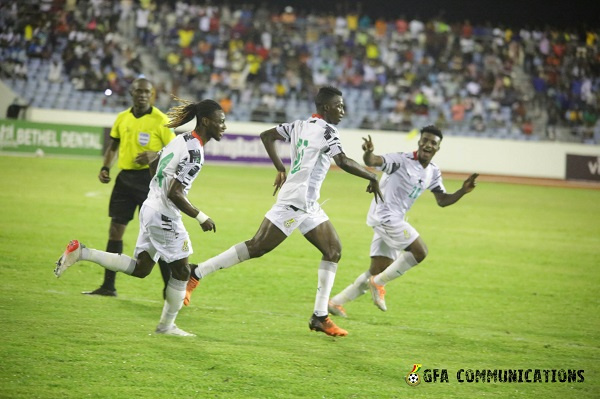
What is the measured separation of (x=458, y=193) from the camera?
9211mm

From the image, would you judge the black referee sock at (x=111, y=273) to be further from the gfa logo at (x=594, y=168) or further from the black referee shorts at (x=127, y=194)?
the gfa logo at (x=594, y=168)

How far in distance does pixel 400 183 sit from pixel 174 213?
3.18m

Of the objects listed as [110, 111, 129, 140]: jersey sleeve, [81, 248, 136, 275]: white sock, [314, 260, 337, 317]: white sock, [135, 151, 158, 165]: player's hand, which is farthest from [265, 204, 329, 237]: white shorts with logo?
[110, 111, 129, 140]: jersey sleeve

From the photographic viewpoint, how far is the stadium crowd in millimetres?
32875

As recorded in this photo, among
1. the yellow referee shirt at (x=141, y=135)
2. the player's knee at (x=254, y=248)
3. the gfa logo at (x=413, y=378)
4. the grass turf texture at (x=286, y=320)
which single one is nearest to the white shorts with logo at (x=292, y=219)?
the player's knee at (x=254, y=248)

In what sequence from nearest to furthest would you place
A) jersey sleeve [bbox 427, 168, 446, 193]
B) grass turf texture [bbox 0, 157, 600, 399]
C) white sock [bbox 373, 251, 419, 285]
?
grass turf texture [bbox 0, 157, 600, 399] < white sock [bbox 373, 251, 419, 285] < jersey sleeve [bbox 427, 168, 446, 193]

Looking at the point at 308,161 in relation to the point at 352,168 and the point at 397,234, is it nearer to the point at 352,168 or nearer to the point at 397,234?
the point at 352,168

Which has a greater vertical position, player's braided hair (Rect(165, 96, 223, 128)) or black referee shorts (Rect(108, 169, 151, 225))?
player's braided hair (Rect(165, 96, 223, 128))

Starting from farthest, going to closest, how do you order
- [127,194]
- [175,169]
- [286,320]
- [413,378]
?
[127,194] → [286,320] → [175,169] → [413,378]

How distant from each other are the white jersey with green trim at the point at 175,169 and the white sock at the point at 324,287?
5.34ft

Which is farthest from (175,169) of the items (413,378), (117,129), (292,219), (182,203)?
(413,378)

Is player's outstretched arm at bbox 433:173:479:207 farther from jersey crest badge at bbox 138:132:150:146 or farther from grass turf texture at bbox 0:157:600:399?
jersey crest badge at bbox 138:132:150:146

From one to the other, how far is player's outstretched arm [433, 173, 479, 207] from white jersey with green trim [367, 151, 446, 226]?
0.79 feet

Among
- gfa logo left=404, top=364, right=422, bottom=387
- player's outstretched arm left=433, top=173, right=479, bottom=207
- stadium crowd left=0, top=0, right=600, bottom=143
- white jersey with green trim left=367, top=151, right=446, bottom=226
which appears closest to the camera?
gfa logo left=404, top=364, right=422, bottom=387
